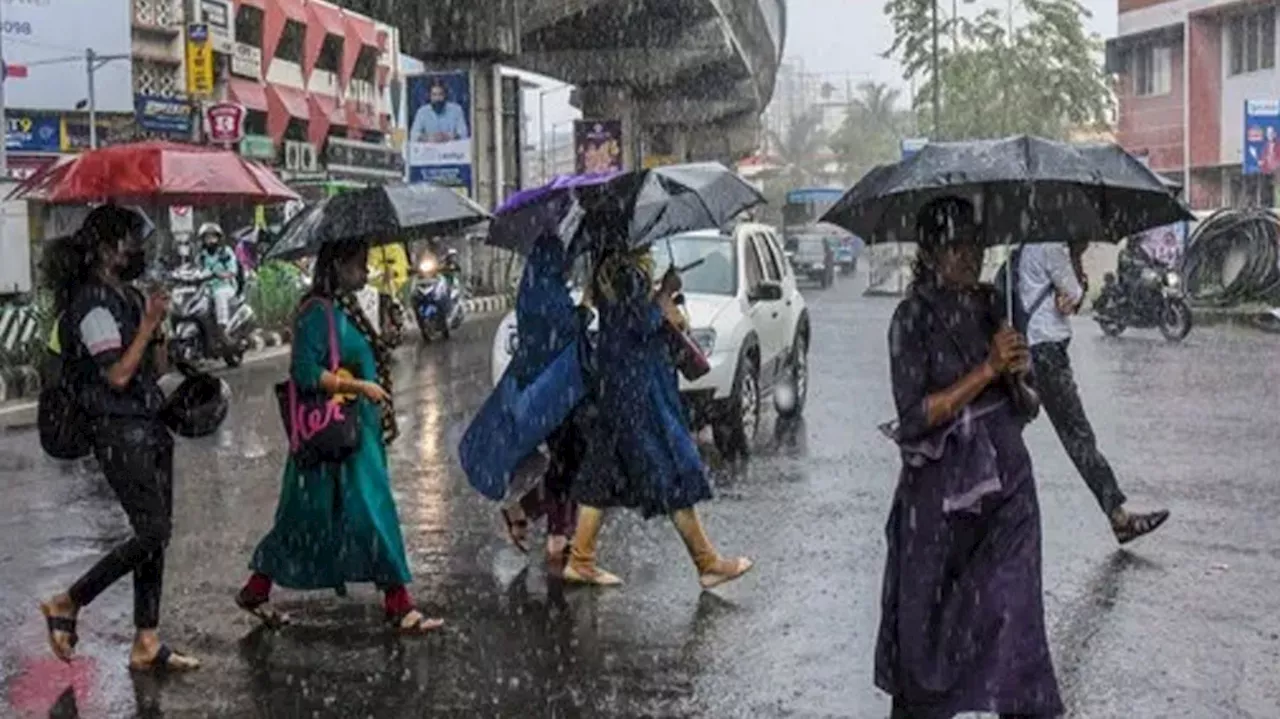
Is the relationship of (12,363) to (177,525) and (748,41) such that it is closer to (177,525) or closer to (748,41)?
(177,525)

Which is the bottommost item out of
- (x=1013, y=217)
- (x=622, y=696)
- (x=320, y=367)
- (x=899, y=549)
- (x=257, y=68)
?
(x=622, y=696)

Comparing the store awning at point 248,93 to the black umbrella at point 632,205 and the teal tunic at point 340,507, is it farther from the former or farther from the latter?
the teal tunic at point 340,507

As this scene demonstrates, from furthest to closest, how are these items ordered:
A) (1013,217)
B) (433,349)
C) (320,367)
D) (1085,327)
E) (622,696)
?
(1085,327) → (433,349) → (320,367) → (622,696) → (1013,217)

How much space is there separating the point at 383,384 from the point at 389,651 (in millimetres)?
1002

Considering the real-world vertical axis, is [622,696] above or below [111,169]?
below

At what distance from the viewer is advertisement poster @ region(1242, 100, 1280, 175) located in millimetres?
31688

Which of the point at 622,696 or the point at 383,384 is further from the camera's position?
the point at 383,384

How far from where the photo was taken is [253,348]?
A: 910 inches

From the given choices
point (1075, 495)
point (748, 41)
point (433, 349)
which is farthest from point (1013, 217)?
point (748, 41)

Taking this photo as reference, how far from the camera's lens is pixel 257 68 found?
45.3 m

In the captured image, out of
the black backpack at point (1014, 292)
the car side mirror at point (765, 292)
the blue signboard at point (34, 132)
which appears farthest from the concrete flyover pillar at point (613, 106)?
the black backpack at point (1014, 292)

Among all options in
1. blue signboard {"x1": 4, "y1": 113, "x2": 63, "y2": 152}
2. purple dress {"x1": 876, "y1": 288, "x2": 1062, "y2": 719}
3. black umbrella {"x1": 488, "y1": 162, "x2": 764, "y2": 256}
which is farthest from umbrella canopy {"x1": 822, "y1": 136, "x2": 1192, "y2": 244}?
blue signboard {"x1": 4, "y1": 113, "x2": 63, "y2": 152}

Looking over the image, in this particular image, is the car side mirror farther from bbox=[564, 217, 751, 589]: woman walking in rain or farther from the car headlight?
bbox=[564, 217, 751, 589]: woman walking in rain

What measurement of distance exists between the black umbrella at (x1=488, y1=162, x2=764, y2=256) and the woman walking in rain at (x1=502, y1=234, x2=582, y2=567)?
10cm
